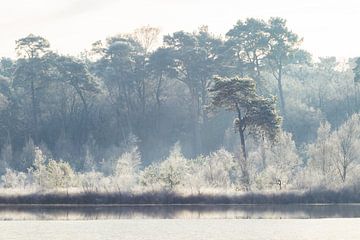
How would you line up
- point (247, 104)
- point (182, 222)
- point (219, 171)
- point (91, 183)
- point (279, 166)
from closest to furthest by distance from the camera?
point (182, 222), point (91, 183), point (219, 171), point (279, 166), point (247, 104)

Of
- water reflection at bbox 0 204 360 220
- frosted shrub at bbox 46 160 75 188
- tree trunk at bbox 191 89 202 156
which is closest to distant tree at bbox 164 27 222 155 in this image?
tree trunk at bbox 191 89 202 156

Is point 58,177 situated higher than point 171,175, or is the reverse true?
point 58,177

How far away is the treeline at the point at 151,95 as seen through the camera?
10962 centimetres

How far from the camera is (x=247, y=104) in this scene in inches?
3083

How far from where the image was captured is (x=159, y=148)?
365 ft

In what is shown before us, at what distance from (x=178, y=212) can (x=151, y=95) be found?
58367 mm

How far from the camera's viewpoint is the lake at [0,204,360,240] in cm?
4425

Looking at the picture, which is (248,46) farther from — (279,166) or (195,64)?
(279,166)

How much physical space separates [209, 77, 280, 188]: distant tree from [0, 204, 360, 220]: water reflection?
12.1 metres

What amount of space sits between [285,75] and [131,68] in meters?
29.2

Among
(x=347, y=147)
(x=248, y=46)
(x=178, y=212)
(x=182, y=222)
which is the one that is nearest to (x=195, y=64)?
(x=248, y=46)

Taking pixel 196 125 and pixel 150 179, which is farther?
pixel 196 125

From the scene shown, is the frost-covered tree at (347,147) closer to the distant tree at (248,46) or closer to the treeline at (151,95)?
the treeline at (151,95)

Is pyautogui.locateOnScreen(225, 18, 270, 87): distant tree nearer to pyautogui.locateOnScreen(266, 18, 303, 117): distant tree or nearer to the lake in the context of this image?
pyautogui.locateOnScreen(266, 18, 303, 117): distant tree
